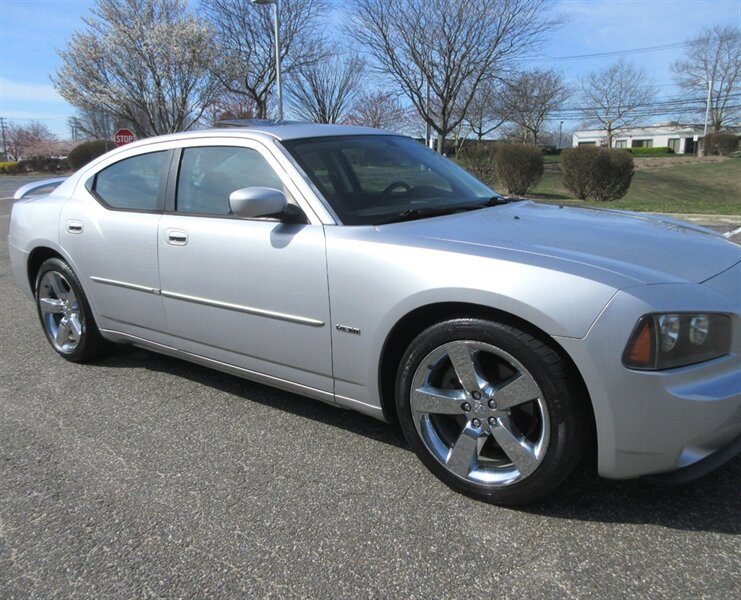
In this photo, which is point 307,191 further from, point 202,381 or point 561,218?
point 202,381

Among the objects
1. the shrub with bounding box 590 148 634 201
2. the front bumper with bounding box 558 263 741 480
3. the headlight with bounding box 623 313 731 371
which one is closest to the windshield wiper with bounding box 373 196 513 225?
the front bumper with bounding box 558 263 741 480

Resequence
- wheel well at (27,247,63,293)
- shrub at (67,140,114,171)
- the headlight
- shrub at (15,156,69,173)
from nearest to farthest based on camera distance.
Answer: the headlight < wheel well at (27,247,63,293) < shrub at (67,140,114,171) < shrub at (15,156,69,173)

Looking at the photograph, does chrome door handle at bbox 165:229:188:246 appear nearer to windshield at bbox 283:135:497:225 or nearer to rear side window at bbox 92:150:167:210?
rear side window at bbox 92:150:167:210

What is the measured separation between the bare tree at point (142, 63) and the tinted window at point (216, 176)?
23.8 m

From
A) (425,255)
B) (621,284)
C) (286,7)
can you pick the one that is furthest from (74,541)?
(286,7)

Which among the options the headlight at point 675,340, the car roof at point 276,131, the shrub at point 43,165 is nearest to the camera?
the headlight at point 675,340

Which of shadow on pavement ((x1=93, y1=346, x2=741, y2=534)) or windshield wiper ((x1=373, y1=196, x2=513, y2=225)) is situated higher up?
windshield wiper ((x1=373, y1=196, x2=513, y2=225))

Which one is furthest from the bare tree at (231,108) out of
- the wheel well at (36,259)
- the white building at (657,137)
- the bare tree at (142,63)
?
the white building at (657,137)

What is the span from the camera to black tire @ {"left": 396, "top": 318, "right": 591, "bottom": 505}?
7.07 ft

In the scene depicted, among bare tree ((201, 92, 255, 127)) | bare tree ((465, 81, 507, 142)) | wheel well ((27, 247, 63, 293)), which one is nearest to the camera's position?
wheel well ((27, 247, 63, 293))

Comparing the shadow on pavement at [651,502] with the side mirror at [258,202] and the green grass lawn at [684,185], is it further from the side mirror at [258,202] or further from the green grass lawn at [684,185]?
the green grass lawn at [684,185]

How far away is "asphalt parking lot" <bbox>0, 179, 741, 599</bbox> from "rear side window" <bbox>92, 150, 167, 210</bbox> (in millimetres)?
1257

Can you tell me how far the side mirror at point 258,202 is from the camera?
2.72 m

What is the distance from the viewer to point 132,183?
375 cm
